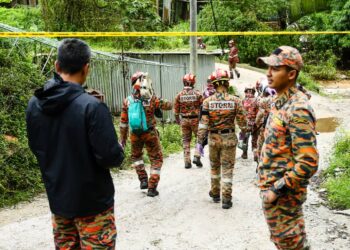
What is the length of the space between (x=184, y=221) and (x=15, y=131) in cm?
453

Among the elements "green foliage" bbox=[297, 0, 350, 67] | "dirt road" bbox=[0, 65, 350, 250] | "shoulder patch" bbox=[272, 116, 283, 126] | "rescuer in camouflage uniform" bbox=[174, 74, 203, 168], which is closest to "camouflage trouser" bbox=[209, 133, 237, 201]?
"dirt road" bbox=[0, 65, 350, 250]

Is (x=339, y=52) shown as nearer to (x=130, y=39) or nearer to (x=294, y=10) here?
(x=294, y=10)

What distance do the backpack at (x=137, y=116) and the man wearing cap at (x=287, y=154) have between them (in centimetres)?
361

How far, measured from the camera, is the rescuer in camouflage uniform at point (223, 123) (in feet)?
21.9

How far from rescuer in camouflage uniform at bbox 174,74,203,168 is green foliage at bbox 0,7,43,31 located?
833 centimetres

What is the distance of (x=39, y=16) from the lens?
61.1ft

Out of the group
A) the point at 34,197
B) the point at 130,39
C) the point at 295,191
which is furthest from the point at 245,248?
the point at 130,39

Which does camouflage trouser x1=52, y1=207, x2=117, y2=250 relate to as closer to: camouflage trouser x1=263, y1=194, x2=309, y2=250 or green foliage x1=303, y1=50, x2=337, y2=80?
camouflage trouser x1=263, y1=194, x2=309, y2=250

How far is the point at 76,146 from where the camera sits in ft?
10.1

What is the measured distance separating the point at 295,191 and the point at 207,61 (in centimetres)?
1494

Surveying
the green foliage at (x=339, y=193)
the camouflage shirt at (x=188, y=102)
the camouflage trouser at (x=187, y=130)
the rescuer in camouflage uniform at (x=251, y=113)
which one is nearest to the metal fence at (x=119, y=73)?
the camouflage shirt at (x=188, y=102)

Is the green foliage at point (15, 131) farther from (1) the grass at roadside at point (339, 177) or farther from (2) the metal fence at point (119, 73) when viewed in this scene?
(1) the grass at roadside at point (339, 177)

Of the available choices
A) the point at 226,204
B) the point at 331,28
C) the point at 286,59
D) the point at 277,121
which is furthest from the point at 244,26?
the point at 277,121

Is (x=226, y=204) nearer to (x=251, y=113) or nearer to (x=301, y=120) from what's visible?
(x=251, y=113)
